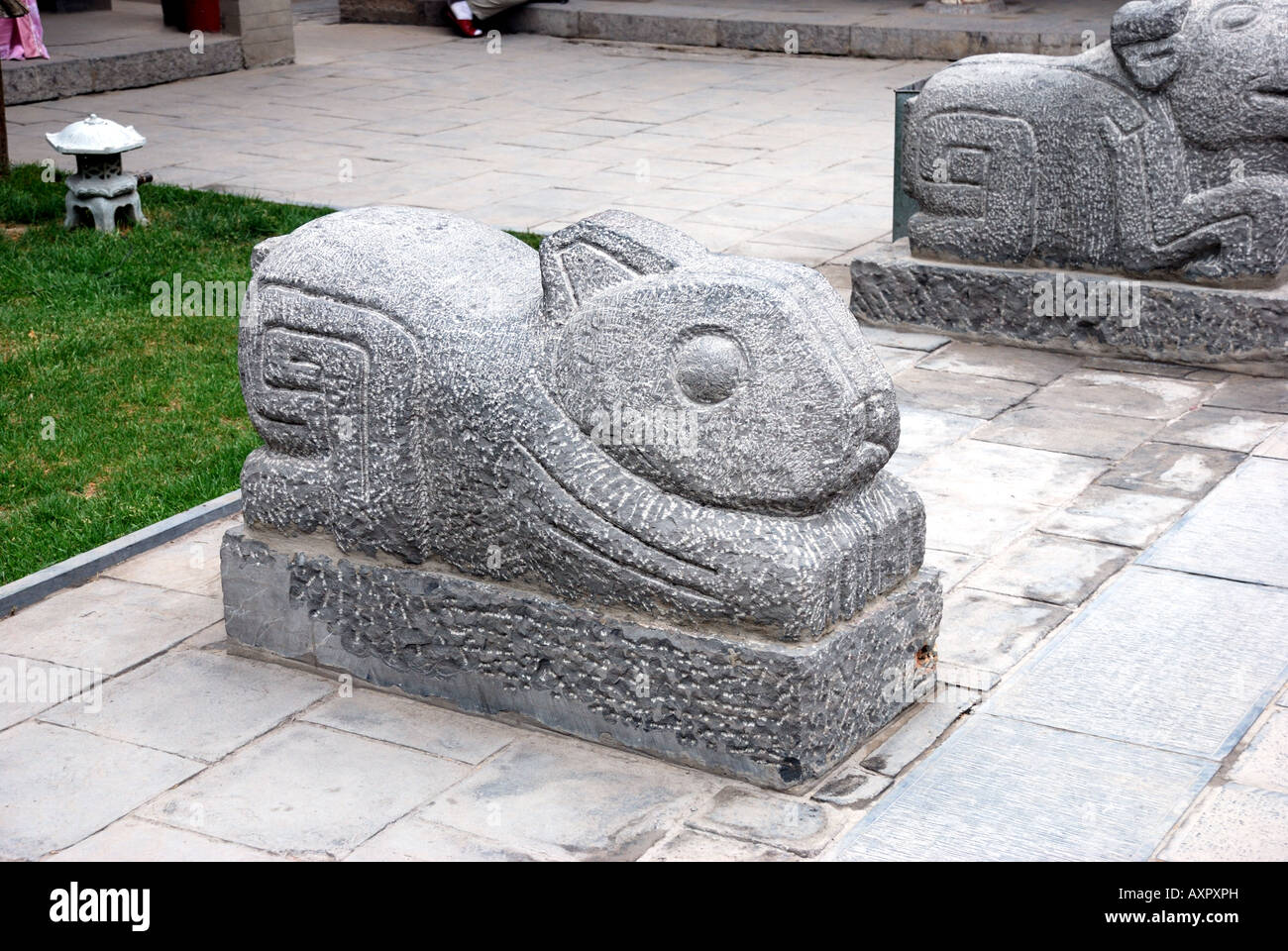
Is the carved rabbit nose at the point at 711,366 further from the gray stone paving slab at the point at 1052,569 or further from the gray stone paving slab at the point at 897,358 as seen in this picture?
the gray stone paving slab at the point at 897,358

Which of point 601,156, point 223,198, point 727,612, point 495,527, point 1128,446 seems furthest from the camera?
point 601,156

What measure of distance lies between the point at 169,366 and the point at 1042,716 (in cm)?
432

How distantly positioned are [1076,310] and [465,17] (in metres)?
10.1

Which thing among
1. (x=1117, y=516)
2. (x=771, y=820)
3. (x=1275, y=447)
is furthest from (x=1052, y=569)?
(x=771, y=820)

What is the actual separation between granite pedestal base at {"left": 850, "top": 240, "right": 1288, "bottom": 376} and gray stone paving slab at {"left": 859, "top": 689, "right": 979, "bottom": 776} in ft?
10.3

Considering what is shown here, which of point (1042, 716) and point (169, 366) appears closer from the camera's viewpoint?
point (1042, 716)

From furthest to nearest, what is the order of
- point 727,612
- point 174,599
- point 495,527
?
point 174,599
point 495,527
point 727,612

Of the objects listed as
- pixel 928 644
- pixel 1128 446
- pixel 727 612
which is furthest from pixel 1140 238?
pixel 727 612

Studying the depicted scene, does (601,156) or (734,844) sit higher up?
(601,156)

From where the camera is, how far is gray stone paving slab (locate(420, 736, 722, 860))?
357 cm

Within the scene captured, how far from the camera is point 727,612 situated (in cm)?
369

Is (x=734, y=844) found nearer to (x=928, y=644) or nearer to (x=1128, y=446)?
(x=928, y=644)

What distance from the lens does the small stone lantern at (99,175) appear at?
8.59 m

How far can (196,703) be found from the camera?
13.8 feet
